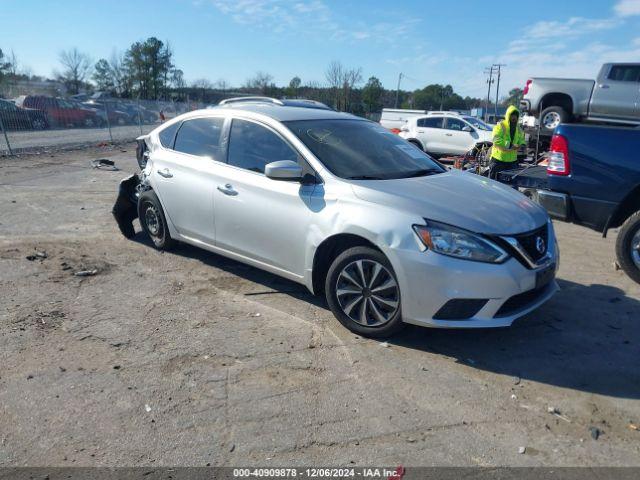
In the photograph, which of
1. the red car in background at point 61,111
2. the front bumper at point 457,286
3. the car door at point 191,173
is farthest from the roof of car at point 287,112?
the red car in background at point 61,111

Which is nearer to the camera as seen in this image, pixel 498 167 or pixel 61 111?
pixel 498 167

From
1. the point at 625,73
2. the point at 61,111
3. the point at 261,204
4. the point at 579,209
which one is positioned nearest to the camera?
the point at 261,204

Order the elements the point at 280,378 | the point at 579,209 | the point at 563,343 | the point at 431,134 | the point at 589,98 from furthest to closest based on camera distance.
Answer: the point at 431,134, the point at 589,98, the point at 579,209, the point at 563,343, the point at 280,378

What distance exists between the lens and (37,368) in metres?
3.53

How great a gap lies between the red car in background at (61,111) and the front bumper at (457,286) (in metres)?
24.6

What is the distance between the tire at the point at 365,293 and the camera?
3750 millimetres

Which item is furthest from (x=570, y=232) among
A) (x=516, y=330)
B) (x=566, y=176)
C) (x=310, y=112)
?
(x=310, y=112)

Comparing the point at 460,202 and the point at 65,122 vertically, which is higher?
the point at 65,122

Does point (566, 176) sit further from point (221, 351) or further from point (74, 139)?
point (74, 139)

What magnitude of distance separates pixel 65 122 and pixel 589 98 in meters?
23.9

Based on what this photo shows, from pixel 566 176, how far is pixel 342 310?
2992 mm

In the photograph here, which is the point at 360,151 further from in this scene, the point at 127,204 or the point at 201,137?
the point at 127,204

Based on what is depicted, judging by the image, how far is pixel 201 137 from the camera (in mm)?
5340

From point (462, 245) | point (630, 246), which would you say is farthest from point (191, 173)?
point (630, 246)
